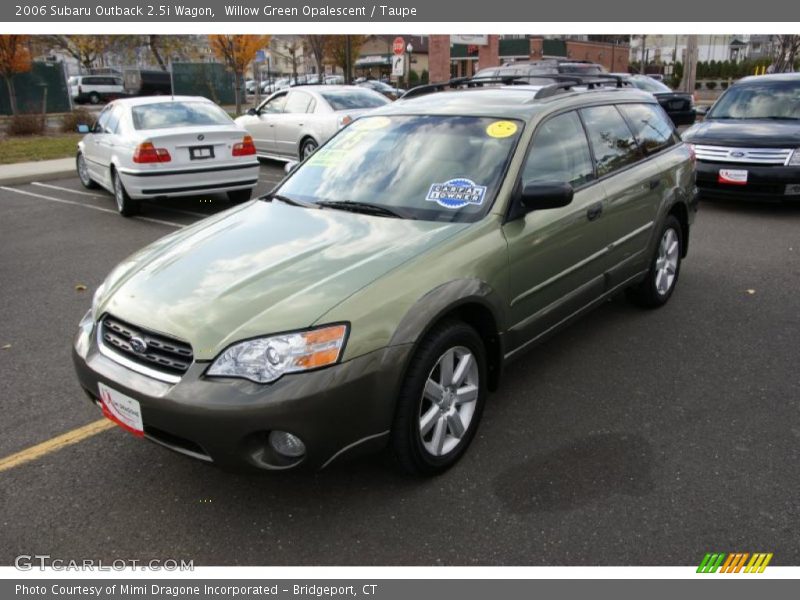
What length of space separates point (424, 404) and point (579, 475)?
814 mm

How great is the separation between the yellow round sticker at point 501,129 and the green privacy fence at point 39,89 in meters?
30.4

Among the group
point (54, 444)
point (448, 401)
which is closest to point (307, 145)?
point (54, 444)

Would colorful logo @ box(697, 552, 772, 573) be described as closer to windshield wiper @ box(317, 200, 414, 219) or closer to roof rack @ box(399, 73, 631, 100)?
windshield wiper @ box(317, 200, 414, 219)

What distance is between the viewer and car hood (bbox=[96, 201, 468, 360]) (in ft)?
8.90

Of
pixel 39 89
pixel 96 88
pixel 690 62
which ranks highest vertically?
pixel 690 62

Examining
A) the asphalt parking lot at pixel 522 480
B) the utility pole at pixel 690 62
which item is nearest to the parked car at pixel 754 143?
A: the asphalt parking lot at pixel 522 480

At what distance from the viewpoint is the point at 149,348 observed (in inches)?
110

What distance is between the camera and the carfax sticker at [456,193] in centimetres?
351

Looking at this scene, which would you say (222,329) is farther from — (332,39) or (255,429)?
(332,39)

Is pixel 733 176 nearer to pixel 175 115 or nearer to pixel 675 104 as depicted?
pixel 175 115

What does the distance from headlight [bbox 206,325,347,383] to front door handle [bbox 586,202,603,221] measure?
2.06 metres

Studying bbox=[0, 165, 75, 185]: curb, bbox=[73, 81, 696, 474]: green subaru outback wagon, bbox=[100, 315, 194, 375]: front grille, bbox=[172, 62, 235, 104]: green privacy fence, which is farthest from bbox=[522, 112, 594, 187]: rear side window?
bbox=[172, 62, 235, 104]: green privacy fence

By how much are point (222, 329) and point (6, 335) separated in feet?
10.3

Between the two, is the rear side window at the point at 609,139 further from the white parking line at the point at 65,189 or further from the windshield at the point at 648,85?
the windshield at the point at 648,85
